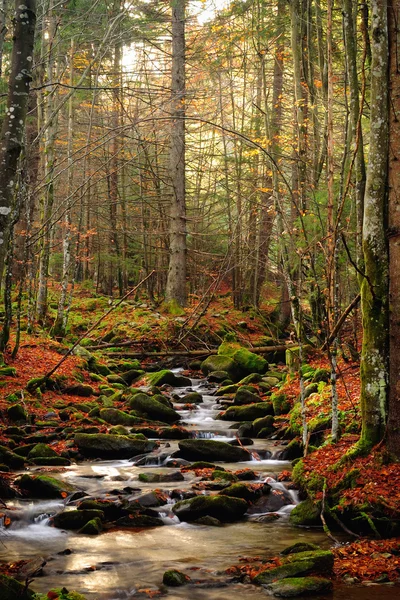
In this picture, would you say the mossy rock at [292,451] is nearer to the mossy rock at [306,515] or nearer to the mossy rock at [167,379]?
the mossy rock at [306,515]

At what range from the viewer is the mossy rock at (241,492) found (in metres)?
7.62

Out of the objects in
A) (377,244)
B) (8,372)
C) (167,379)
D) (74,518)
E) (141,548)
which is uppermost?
(377,244)

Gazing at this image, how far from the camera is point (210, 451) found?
9773 mm

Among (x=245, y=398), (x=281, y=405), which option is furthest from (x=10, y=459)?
(x=245, y=398)

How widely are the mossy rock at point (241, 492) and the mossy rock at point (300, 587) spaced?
2520 millimetres

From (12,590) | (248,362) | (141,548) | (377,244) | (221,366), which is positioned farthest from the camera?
(221,366)

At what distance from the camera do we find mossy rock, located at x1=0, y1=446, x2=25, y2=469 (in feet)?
27.8

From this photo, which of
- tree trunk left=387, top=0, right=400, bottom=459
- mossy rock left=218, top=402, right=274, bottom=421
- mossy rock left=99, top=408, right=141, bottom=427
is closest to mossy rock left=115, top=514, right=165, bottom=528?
tree trunk left=387, top=0, right=400, bottom=459

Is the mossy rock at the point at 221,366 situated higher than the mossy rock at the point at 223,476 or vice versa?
the mossy rock at the point at 221,366

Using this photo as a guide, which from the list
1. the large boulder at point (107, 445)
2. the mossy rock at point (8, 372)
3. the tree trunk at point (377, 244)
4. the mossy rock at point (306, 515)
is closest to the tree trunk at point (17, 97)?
the tree trunk at point (377, 244)

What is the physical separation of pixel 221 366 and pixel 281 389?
13.1 feet

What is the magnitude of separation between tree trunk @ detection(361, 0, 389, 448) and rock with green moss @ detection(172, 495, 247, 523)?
1.81 m

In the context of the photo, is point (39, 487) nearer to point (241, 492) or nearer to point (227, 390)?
point (241, 492)

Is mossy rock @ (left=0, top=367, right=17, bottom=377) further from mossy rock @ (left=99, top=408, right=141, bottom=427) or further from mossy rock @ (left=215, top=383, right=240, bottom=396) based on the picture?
mossy rock @ (left=215, top=383, right=240, bottom=396)
